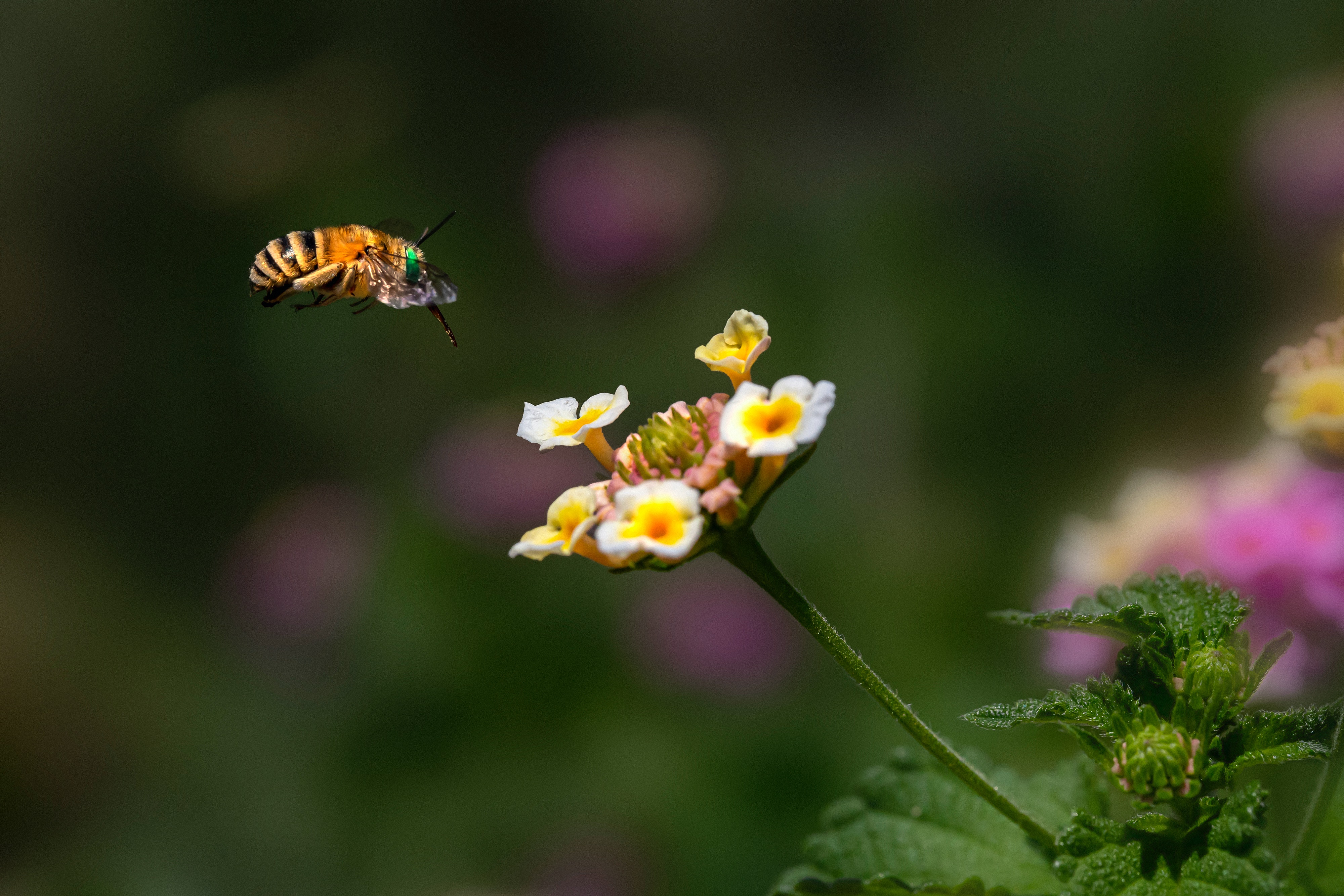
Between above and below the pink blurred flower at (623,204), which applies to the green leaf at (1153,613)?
below

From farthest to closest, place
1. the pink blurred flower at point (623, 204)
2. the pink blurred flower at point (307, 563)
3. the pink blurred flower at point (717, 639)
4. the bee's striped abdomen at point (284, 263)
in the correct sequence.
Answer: the pink blurred flower at point (623, 204) < the pink blurred flower at point (307, 563) < the pink blurred flower at point (717, 639) < the bee's striped abdomen at point (284, 263)

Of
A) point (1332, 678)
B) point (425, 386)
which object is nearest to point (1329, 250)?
point (1332, 678)

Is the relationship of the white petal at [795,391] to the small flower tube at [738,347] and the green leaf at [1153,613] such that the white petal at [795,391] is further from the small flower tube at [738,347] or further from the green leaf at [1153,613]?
the green leaf at [1153,613]

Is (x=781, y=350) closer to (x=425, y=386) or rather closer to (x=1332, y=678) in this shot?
(x=425, y=386)

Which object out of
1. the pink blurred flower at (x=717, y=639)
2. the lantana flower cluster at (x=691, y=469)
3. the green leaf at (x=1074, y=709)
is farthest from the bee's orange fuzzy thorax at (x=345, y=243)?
the pink blurred flower at (x=717, y=639)

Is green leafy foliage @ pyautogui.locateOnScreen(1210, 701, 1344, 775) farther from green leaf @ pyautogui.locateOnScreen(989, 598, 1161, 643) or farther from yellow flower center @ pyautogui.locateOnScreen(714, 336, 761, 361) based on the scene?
yellow flower center @ pyautogui.locateOnScreen(714, 336, 761, 361)
